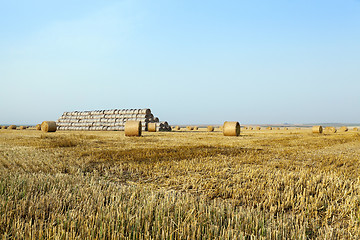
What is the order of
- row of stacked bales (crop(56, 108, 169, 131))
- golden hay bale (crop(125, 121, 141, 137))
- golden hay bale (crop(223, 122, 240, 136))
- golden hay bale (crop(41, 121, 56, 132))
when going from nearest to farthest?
golden hay bale (crop(125, 121, 141, 137)) → golden hay bale (crop(223, 122, 240, 136)) → golden hay bale (crop(41, 121, 56, 132)) → row of stacked bales (crop(56, 108, 169, 131))

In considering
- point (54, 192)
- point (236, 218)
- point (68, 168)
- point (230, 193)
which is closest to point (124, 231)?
point (236, 218)

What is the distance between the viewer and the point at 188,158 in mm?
7180

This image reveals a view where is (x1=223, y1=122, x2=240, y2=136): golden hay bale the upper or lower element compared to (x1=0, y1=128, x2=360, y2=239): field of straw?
upper

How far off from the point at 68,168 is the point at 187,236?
4219mm

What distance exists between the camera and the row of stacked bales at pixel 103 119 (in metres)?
35.2

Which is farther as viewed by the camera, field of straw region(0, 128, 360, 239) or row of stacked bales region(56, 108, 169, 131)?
row of stacked bales region(56, 108, 169, 131)

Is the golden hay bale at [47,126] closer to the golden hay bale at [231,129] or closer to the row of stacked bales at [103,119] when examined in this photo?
the row of stacked bales at [103,119]

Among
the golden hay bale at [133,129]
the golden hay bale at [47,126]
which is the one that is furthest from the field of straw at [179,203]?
the golden hay bale at [47,126]

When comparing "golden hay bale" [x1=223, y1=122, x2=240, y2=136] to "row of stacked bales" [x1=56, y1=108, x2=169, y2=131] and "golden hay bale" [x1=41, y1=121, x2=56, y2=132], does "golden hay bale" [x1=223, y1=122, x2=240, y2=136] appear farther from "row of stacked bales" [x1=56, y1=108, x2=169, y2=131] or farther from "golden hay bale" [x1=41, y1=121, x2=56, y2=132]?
"golden hay bale" [x1=41, y1=121, x2=56, y2=132]

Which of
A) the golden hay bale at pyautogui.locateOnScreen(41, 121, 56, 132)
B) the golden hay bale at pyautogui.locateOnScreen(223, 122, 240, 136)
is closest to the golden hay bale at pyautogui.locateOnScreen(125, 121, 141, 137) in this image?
the golden hay bale at pyautogui.locateOnScreen(223, 122, 240, 136)

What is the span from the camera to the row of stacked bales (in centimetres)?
3525

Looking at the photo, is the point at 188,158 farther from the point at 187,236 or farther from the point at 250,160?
the point at 187,236

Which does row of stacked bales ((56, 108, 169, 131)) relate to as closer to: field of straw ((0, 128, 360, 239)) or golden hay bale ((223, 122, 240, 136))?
golden hay bale ((223, 122, 240, 136))

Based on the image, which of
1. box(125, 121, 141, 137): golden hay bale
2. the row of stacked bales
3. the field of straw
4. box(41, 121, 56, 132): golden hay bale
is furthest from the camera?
the row of stacked bales
